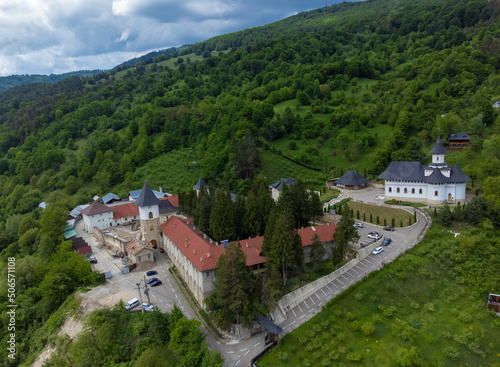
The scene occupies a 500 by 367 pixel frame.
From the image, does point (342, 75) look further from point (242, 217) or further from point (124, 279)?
point (124, 279)

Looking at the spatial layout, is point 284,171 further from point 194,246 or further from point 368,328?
point 368,328

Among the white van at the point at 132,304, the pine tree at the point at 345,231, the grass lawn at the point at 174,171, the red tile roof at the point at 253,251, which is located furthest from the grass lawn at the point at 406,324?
the grass lawn at the point at 174,171

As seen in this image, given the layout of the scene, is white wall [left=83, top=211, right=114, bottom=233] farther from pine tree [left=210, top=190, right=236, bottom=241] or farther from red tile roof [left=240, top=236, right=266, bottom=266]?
red tile roof [left=240, top=236, right=266, bottom=266]

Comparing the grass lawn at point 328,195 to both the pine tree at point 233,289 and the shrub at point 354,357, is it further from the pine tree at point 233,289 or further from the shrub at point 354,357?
the shrub at point 354,357

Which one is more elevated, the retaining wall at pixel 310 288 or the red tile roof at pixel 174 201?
the red tile roof at pixel 174 201

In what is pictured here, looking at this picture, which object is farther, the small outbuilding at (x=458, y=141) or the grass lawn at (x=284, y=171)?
the grass lawn at (x=284, y=171)

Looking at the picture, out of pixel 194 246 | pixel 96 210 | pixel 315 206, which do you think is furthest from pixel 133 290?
pixel 96 210

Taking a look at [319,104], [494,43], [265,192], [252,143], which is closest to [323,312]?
[265,192]
